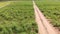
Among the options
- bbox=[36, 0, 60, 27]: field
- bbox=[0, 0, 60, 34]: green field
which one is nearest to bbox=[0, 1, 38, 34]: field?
bbox=[0, 0, 60, 34]: green field

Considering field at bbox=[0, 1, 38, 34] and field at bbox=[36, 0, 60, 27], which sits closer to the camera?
field at bbox=[0, 1, 38, 34]

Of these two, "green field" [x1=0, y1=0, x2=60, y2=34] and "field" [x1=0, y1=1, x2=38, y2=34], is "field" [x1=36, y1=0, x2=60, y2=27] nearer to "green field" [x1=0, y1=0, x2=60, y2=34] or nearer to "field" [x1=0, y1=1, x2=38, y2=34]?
"green field" [x1=0, y1=0, x2=60, y2=34]

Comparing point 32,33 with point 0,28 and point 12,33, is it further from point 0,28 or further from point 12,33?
point 0,28

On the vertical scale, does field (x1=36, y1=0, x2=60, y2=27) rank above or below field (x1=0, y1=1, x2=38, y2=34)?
below

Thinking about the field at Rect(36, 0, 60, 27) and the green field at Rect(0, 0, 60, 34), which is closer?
the green field at Rect(0, 0, 60, 34)

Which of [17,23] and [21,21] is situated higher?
[17,23]

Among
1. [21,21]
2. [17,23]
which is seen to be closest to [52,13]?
[21,21]

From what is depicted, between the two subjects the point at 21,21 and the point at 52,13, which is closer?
the point at 21,21

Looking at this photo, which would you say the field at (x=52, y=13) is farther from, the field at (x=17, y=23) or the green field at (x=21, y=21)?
the field at (x=17, y=23)

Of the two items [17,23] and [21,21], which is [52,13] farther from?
[17,23]

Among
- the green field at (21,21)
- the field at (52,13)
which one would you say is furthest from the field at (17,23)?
the field at (52,13)

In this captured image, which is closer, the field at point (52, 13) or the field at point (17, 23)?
the field at point (17, 23)
